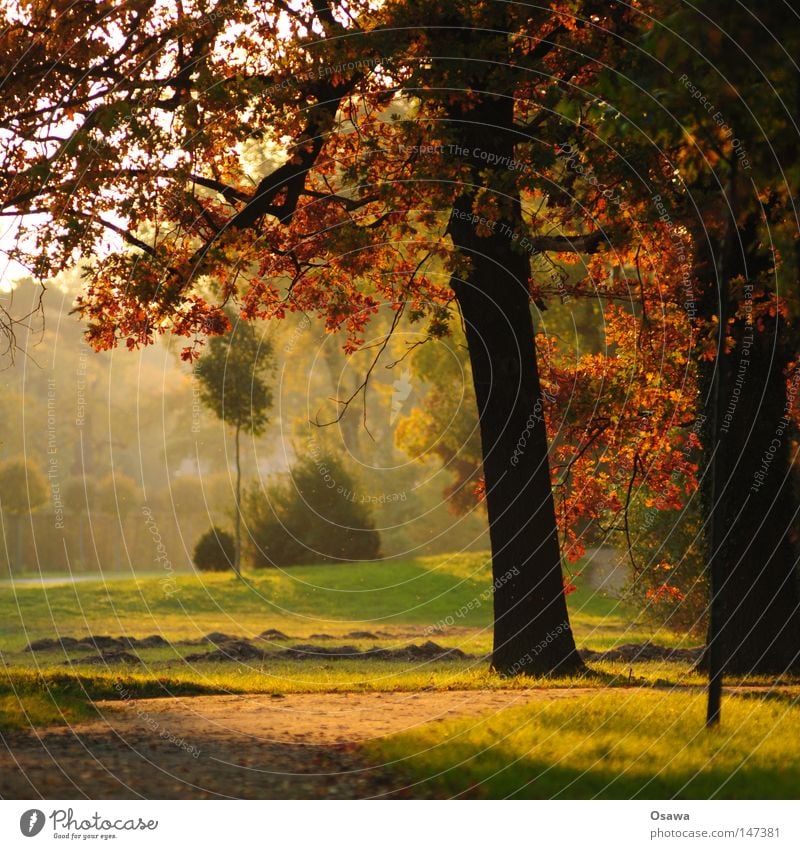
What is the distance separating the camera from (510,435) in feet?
47.3

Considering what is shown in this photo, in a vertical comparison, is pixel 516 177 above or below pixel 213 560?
above

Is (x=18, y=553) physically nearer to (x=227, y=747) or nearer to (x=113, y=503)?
(x=113, y=503)

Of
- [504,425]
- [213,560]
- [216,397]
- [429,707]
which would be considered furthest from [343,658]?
[213,560]

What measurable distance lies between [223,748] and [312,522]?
27.8 m

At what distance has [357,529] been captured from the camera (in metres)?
33.9

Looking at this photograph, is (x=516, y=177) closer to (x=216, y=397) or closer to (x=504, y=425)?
(x=504, y=425)

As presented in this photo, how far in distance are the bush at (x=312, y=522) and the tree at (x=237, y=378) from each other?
3553 mm

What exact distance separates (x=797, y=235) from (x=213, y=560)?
2784 cm

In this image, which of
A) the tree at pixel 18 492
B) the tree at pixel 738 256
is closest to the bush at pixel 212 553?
the tree at pixel 18 492

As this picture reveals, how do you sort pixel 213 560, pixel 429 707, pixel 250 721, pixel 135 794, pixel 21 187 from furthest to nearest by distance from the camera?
1. pixel 213 560
2. pixel 21 187
3. pixel 429 707
4. pixel 250 721
5. pixel 135 794

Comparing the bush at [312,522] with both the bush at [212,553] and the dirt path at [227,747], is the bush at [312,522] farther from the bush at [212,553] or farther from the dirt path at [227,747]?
the dirt path at [227,747]

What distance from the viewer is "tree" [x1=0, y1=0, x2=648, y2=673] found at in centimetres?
1303

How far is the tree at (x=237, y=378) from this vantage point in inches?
1257

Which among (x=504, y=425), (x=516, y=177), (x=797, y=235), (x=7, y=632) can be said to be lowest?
(x=7, y=632)
